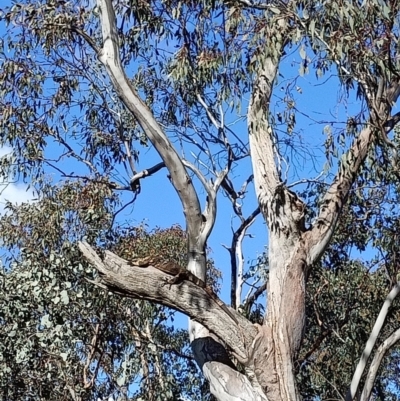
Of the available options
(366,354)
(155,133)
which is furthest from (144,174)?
(366,354)

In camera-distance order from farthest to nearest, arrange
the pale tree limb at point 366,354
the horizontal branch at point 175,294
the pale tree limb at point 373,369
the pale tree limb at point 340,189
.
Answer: the pale tree limb at point 373,369 → the pale tree limb at point 366,354 → the pale tree limb at point 340,189 → the horizontal branch at point 175,294

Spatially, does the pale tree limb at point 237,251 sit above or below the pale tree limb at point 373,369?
above

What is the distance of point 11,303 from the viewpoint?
799cm

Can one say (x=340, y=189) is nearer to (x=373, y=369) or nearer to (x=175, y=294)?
(x=175, y=294)

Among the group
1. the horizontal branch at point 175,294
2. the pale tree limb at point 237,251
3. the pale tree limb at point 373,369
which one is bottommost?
the horizontal branch at point 175,294

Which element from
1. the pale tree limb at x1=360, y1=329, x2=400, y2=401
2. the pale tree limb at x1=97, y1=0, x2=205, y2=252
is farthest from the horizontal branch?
the pale tree limb at x1=360, y1=329, x2=400, y2=401

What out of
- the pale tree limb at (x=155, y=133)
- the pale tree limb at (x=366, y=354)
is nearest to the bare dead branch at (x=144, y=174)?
the pale tree limb at (x=155, y=133)

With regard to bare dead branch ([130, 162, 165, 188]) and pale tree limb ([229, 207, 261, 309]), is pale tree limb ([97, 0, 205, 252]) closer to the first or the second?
bare dead branch ([130, 162, 165, 188])

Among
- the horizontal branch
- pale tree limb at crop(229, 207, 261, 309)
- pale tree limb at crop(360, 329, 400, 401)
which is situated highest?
pale tree limb at crop(229, 207, 261, 309)

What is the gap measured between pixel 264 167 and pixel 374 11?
1.40 m

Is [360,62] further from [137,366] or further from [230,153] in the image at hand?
[137,366]

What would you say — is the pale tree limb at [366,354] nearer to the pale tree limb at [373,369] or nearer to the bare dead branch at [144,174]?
the pale tree limb at [373,369]

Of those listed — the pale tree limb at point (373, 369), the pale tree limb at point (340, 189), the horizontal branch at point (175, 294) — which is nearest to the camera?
the horizontal branch at point (175, 294)

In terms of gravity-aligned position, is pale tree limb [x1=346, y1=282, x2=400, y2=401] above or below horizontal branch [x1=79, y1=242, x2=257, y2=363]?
above
